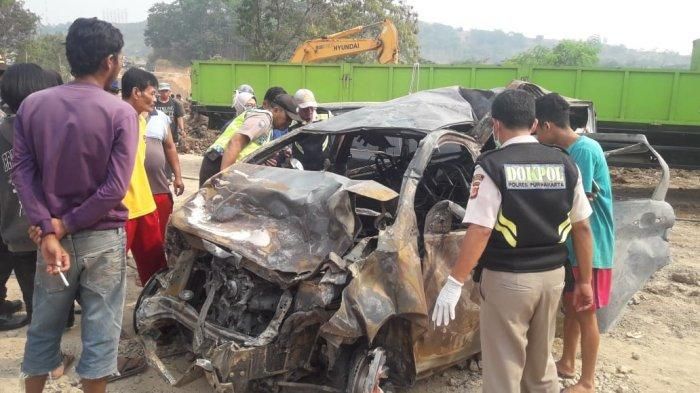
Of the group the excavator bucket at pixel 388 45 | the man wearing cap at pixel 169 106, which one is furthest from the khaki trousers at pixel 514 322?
the excavator bucket at pixel 388 45

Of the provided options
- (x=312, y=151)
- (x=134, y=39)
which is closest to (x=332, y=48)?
(x=312, y=151)

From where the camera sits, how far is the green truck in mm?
9633

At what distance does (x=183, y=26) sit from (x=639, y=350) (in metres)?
64.0

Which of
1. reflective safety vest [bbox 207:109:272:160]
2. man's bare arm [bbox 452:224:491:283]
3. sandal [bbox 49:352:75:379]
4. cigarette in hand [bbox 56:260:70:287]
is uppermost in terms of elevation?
reflective safety vest [bbox 207:109:272:160]

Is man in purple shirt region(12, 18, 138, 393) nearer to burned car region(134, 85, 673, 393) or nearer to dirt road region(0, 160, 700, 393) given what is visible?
burned car region(134, 85, 673, 393)

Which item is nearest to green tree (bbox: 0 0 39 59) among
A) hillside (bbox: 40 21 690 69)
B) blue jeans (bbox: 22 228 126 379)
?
blue jeans (bbox: 22 228 126 379)

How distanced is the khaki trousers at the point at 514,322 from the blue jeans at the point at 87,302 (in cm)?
170

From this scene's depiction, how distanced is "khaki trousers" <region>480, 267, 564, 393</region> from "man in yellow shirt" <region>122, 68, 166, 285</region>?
7.81 ft

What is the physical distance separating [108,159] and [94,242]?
1.24ft

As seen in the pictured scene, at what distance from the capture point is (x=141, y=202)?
3.81 meters

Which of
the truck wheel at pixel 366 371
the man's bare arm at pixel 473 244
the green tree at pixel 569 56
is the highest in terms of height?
the green tree at pixel 569 56

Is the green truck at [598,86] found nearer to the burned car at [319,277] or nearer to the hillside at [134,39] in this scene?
the burned car at [319,277]

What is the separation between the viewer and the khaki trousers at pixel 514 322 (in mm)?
2498

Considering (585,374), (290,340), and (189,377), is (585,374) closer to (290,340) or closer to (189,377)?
(290,340)
